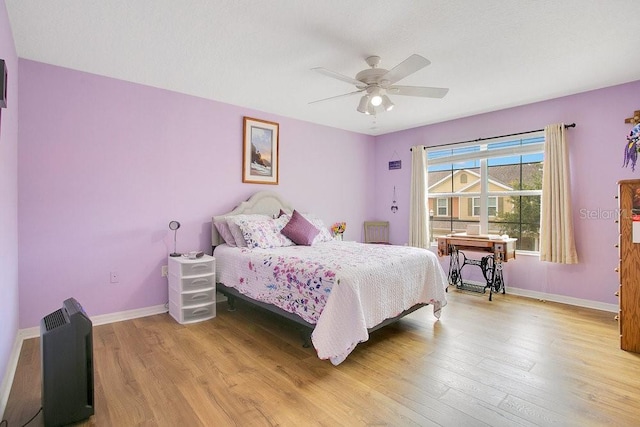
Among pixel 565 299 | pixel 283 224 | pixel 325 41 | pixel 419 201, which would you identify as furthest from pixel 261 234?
pixel 565 299

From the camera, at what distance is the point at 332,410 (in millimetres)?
1813

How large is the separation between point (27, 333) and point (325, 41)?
352 centimetres

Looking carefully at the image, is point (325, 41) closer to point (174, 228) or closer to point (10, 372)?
point (174, 228)

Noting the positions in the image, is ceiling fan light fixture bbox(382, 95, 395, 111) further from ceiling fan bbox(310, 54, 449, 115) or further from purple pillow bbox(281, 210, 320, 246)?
purple pillow bbox(281, 210, 320, 246)

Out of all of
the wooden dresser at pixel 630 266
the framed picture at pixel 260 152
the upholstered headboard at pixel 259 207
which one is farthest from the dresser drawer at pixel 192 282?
the wooden dresser at pixel 630 266

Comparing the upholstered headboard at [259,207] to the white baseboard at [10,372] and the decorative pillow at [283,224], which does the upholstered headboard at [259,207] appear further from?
the white baseboard at [10,372]

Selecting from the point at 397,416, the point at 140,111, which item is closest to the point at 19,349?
the point at 140,111

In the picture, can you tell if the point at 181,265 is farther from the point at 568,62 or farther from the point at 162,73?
the point at 568,62

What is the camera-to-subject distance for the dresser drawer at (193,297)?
320 cm

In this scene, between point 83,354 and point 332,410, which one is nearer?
point 83,354

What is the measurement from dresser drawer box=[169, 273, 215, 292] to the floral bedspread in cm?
19

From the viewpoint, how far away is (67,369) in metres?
1.64

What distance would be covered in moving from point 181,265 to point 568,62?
407 centimetres

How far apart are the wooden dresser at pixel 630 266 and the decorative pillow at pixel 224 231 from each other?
3608 mm
